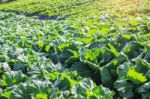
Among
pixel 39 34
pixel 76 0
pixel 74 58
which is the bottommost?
pixel 76 0

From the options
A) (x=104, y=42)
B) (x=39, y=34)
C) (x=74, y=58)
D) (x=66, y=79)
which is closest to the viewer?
(x=66, y=79)

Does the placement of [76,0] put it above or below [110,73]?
below

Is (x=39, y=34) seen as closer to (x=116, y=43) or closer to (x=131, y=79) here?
(x=116, y=43)

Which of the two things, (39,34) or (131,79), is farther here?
(39,34)

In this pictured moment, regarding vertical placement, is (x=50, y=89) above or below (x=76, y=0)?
above

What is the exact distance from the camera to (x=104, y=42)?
25.5 feet

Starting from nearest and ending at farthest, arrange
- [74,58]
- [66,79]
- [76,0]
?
[66,79], [74,58], [76,0]

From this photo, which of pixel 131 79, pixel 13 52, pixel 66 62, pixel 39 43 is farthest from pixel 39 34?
pixel 131 79

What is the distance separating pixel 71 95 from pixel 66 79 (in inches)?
15.8

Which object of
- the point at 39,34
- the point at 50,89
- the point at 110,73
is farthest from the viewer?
the point at 39,34

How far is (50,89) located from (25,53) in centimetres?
330

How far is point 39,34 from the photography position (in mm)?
10891

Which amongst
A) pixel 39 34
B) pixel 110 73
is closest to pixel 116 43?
pixel 110 73

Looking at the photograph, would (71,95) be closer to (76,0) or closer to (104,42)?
(104,42)
